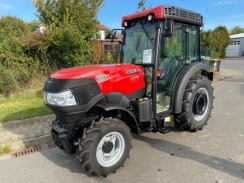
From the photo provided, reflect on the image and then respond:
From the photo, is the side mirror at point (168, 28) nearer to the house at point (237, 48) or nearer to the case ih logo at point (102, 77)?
the case ih logo at point (102, 77)

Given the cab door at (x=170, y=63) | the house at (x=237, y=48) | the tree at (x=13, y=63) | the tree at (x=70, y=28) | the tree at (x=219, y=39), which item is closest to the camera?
the cab door at (x=170, y=63)

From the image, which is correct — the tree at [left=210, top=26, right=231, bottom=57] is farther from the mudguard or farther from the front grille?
the front grille

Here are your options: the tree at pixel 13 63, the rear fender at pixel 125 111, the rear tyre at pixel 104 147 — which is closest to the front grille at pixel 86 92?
the rear fender at pixel 125 111

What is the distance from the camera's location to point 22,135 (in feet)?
14.0

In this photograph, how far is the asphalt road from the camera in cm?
281

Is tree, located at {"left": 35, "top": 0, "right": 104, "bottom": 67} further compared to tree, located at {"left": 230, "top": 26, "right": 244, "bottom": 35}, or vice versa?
tree, located at {"left": 230, "top": 26, "right": 244, "bottom": 35}


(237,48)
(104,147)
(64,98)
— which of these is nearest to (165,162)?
A: (104,147)

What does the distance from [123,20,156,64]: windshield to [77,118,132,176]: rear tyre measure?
1.25 metres

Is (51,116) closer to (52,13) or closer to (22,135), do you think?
(22,135)

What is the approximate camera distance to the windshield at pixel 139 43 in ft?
11.1

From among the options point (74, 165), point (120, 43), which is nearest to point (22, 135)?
point (74, 165)

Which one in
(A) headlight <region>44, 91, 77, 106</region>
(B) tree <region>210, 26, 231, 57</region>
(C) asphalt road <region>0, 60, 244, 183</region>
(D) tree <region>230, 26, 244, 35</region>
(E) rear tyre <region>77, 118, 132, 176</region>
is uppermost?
(D) tree <region>230, 26, 244, 35</region>

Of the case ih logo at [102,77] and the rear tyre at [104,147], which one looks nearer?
the rear tyre at [104,147]

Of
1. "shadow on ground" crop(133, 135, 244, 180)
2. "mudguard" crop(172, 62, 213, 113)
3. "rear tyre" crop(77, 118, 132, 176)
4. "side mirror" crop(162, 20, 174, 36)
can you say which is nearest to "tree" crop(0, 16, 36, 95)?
"shadow on ground" crop(133, 135, 244, 180)
